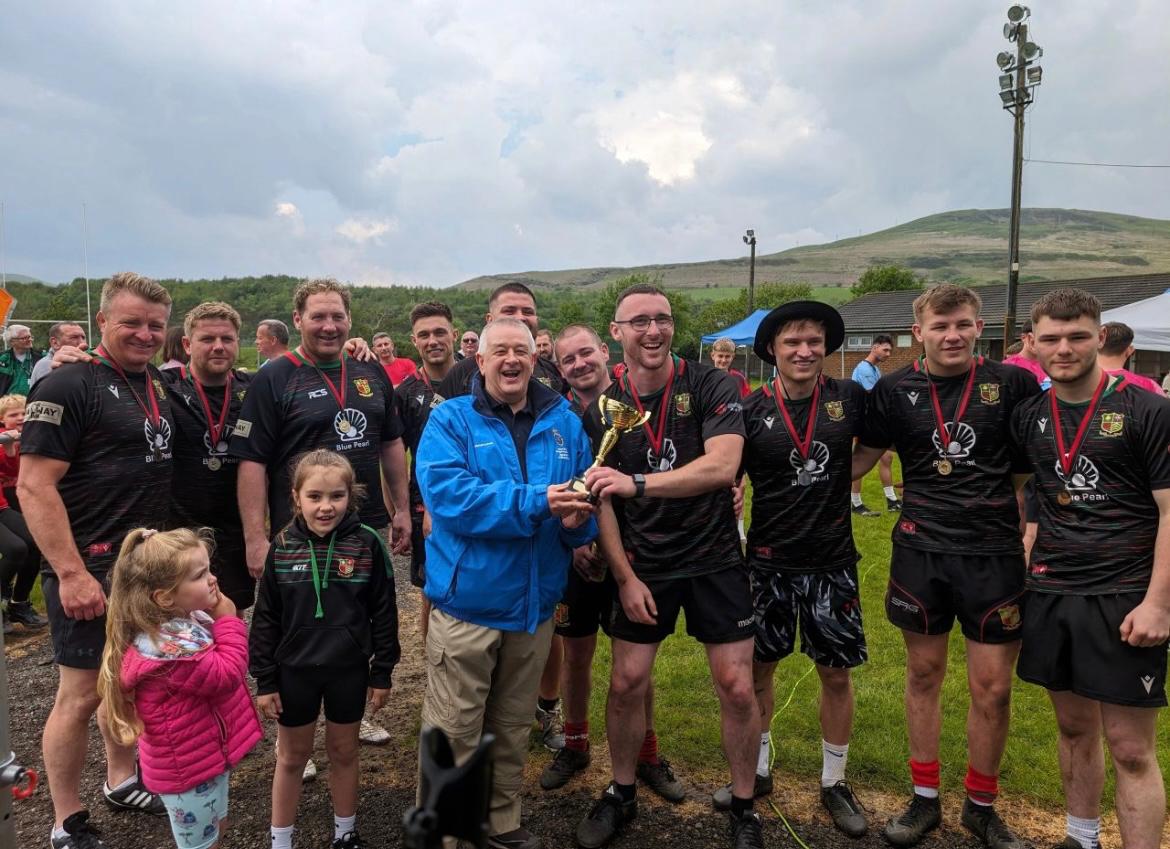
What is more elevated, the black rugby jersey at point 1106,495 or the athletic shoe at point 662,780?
the black rugby jersey at point 1106,495

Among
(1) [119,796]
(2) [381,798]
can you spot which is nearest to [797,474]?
(2) [381,798]

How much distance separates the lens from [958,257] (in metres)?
152

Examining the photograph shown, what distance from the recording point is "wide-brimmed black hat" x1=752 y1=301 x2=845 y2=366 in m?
3.70

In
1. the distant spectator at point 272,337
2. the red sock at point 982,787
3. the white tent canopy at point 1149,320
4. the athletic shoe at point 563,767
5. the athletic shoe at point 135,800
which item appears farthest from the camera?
the white tent canopy at point 1149,320

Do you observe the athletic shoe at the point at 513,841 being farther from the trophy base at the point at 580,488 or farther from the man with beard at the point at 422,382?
the man with beard at the point at 422,382

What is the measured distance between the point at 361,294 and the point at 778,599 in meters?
84.6

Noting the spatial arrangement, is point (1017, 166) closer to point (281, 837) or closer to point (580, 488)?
point (580, 488)

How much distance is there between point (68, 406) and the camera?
3.23 m

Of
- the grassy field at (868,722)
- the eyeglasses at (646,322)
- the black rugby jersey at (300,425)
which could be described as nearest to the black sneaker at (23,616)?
the black rugby jersey at (300,425)

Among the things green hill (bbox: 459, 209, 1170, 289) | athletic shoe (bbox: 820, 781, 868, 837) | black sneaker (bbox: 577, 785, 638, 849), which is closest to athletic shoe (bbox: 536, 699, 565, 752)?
black sneaker (bbox: 577, 785, 638, 849)

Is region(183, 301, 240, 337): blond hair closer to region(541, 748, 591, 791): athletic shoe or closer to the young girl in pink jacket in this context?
the young girl in pink jacket

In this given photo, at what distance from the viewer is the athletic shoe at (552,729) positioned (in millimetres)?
4352

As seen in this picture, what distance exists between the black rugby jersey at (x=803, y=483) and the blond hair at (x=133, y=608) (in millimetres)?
2571

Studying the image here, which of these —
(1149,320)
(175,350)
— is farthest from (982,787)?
(1149,320)
